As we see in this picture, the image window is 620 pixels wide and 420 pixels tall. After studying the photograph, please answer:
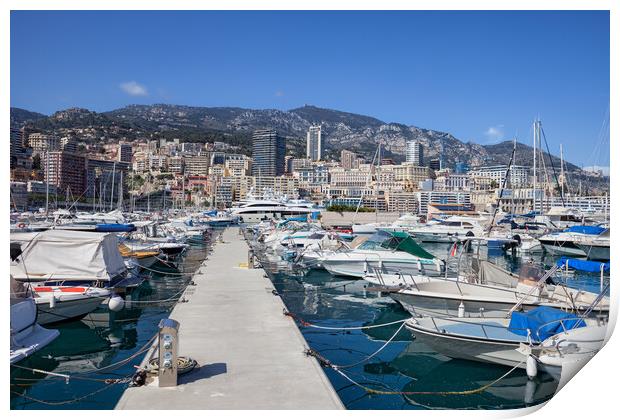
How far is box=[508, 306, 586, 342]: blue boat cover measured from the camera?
911 cm

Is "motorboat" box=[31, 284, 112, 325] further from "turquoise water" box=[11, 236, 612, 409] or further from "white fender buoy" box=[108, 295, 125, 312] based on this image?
"white fender buoy" box=[108, 295, 125, 312]

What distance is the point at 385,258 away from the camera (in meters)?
18.9

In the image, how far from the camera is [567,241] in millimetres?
31891

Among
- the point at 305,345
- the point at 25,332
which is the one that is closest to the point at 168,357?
the point at 305,345

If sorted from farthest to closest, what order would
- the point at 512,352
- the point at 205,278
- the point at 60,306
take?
the point at 205,278, the point at 60,306, the point at 512,352

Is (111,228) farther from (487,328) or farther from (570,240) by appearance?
(570,240)

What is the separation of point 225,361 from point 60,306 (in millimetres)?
6261

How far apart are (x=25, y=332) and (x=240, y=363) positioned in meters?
3.78

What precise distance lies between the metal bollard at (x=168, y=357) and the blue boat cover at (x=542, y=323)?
5.74 metres

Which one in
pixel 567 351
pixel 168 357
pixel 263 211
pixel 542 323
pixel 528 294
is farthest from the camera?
pixel 263 211

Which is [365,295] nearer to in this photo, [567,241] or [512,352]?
[512,352]

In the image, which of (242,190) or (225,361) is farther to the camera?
(242,190)

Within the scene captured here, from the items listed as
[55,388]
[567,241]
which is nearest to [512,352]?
[55,388]
